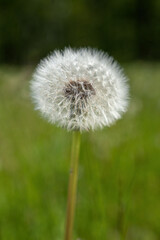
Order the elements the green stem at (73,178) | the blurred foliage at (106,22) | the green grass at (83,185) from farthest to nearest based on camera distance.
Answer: the blurred foliage at (106,22), the green grass at (83,185), the green stem at (73,178)

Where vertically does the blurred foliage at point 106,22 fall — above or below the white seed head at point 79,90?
above

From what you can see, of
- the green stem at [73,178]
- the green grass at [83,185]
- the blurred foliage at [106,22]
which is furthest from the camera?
the blurred foliage at [106,22]

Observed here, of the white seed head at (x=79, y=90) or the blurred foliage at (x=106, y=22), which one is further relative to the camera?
the blurred foliage at (x=106, y=22)

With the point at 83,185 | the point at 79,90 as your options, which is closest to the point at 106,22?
the point at 83,185

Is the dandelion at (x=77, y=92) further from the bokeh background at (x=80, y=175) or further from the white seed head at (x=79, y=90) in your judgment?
the bokeh background at (x=80, y=175)

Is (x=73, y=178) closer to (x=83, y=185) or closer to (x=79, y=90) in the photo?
(x=79, y=90)

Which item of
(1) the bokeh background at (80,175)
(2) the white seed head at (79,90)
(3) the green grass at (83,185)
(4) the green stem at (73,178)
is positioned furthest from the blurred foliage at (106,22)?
(4) the green stem at (73,178)

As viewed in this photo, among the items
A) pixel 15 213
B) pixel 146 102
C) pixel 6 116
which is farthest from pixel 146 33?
pixel 15 213

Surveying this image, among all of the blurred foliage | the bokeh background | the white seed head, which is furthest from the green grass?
the blurred foliage

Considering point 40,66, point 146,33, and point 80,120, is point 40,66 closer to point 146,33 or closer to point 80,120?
point 80,120
